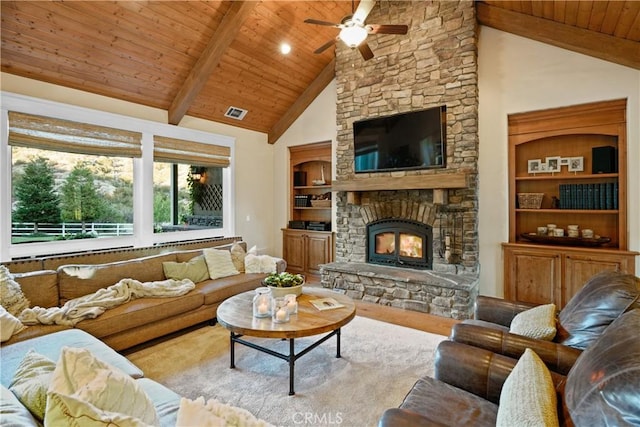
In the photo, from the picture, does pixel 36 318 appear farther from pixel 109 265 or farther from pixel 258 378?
pixel 258 378

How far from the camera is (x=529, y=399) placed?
1.21 meters

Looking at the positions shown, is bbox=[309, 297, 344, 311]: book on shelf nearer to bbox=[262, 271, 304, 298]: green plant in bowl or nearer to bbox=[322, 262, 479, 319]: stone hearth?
bbox=[262, 271, 304, 298]: green plant in bowl

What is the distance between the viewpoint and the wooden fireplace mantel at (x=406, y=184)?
430 centimetres

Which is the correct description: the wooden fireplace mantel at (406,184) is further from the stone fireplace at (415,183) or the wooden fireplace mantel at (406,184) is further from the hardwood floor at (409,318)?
the hardwood floor at (409,318)

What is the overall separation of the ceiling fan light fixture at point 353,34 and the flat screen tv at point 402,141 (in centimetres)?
180

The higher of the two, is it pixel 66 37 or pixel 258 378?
pixel 66 37

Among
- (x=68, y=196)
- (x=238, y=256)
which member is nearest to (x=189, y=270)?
(x=238, y=256)

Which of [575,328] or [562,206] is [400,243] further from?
[575,328]

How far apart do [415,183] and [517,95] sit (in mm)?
1703

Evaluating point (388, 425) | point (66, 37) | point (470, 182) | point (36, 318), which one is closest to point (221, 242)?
point (36, 318)

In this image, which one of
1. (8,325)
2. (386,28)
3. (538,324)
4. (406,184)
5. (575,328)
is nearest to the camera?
(575,328)

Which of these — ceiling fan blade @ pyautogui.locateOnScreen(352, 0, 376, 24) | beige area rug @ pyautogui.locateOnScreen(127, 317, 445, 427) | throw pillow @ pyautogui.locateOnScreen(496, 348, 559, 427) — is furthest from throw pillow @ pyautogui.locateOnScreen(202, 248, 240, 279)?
throw pillow @ pyautogui.locateOnScreen(496, 348, 559, 427)

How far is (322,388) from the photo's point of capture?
8.20ft

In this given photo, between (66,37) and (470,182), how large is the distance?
199 inches
